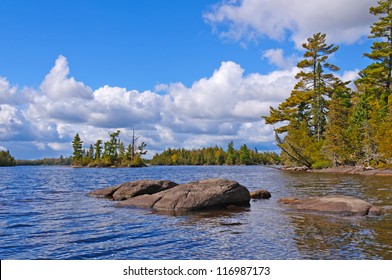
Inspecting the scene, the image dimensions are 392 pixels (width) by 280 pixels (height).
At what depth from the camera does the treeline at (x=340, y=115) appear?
182ft

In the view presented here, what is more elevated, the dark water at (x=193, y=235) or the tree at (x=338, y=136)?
the tree at (x=338, y=136)

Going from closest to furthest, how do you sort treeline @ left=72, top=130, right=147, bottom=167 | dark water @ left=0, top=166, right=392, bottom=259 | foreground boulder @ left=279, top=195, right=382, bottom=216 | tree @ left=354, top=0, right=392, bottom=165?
dark water @ left=0, top=166, right=392, bottom=259 → foreground boulder @ left=279, top=195, right=382, bottom=216 → tree @ left=354, top=0, right=392, bottom=165 → treeline @ left=72, top=130, right=147, bottom=167

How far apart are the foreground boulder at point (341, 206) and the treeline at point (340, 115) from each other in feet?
119

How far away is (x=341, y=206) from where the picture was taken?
16.8 metres

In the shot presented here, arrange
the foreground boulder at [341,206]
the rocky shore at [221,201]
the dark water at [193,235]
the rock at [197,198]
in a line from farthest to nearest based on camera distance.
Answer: the rock at [197,198] → the rocky shore at [221,201] → the foreground boulder at [341,206] → the dark water at [193,235]

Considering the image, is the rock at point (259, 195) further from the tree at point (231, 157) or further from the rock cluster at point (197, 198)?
the tree at point (231, 157)

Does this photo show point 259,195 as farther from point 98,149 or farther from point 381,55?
point 98,149

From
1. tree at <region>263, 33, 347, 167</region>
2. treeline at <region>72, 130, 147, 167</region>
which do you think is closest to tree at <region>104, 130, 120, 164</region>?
treeline at <region>72, 130, 147, 167</region>

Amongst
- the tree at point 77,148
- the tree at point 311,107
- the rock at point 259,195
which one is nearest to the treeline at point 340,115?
the tree at point 311,107

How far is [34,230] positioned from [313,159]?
63.1 meters

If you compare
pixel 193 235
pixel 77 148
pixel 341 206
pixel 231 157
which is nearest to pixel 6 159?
pixel 77 148

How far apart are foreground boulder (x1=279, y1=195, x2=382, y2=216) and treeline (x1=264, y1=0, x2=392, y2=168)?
36241 millimetres

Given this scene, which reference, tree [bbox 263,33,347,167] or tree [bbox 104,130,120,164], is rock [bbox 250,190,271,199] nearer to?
tree [bbox 263,33,347,167]

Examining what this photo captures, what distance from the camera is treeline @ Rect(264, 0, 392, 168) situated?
5550 cm
